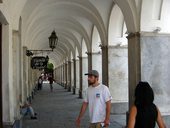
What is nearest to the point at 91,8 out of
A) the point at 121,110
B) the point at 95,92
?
the point at 121,110

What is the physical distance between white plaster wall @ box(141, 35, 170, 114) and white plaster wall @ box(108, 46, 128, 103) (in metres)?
4.76

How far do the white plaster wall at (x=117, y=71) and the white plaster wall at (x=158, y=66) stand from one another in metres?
4.76

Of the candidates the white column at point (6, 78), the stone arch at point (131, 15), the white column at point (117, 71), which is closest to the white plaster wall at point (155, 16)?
the stone arch at point (131, 15)

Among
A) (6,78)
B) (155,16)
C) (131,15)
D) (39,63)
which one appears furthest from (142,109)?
(39,63)

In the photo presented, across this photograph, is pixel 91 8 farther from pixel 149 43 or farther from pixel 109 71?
pixel 149 43

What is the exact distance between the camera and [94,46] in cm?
2169

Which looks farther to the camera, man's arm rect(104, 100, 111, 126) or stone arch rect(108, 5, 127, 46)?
stone arch rect(108, 5, 127, 46)

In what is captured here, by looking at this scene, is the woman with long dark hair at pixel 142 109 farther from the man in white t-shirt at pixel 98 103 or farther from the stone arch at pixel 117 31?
the stone arch at pixel 117 31

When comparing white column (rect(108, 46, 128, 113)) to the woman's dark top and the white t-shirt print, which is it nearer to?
the white t-shirt print

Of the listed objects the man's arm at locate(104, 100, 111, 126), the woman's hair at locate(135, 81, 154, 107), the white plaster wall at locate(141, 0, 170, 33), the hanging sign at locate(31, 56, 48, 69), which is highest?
the white plaster wall at locate(141, 0, 170, 33)

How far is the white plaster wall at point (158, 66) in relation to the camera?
11.2m

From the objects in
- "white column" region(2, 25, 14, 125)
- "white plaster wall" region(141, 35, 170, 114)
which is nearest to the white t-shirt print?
"white column" region(2, 25, 14, 125)

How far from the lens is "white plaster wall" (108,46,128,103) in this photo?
632 inches

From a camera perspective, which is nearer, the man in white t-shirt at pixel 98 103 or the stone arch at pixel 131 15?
the man in white t-shirt at pixel 98 103
